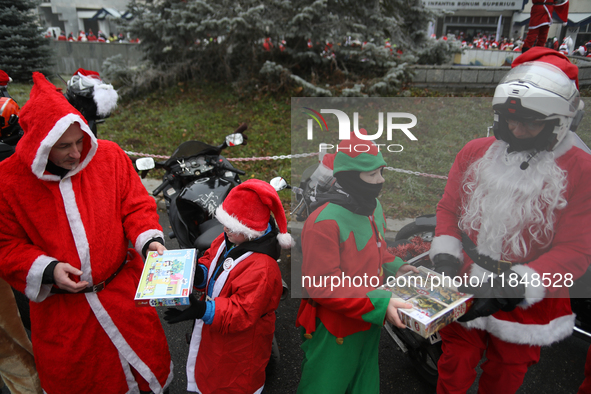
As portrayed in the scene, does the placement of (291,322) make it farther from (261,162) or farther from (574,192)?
(261,162)

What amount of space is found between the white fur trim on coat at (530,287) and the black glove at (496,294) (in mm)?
19

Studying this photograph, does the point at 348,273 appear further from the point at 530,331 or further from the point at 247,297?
the point at 530,331

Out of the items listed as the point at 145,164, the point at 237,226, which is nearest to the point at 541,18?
the point at 237,226

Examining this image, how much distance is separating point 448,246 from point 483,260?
0.18 meters

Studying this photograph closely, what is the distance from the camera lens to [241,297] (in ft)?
6.15

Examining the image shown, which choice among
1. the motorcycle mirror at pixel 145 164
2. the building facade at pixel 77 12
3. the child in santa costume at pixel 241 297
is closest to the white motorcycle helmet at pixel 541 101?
the child in santa costume at pixel 241 297

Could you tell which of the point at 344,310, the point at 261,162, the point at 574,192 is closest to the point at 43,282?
the point at 344,310

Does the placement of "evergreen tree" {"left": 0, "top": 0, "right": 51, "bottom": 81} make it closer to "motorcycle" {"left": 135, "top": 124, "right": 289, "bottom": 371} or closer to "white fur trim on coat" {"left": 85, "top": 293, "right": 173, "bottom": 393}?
"motorcycle" {"left": 135, "top": 124, "right": 289, "bottom": 371}

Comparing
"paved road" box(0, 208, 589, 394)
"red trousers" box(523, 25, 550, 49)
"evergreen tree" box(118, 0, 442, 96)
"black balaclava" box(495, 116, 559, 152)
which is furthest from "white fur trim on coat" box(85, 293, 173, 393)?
"evergreen tree" box(118, 0, 442, 96)

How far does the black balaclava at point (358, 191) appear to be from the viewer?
5.66ft

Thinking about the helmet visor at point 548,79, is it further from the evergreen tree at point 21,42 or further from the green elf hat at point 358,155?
the evergreen tree at point 21,42

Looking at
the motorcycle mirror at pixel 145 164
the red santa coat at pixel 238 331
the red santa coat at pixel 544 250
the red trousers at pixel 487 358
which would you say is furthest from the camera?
the motorcycle mirror at pixel 145 164

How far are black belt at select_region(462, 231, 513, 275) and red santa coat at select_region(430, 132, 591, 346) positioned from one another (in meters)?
0.02

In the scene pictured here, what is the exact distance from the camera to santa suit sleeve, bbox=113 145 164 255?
2.04 m
